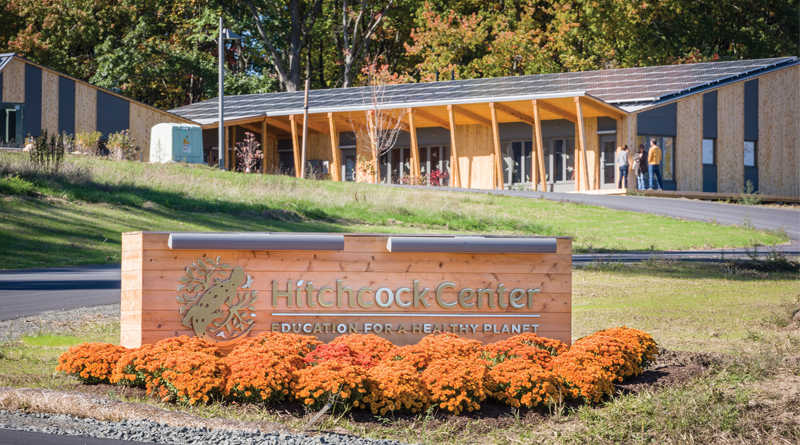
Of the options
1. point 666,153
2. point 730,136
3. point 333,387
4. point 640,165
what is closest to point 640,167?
point 640,165

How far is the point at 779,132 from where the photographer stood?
120 ft

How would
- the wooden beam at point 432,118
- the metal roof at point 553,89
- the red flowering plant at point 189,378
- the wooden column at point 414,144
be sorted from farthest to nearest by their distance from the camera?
the wooden beam at point 432,118
the wooden column at point 414,144
the metal roof at point 553,89
the red flowering plant at point 189,378

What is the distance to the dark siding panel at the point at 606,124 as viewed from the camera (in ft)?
114

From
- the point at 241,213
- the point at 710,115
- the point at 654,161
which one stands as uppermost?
the point at 710,115

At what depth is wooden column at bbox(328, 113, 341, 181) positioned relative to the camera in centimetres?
3988

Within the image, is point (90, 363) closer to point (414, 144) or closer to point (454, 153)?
point (454, 153)

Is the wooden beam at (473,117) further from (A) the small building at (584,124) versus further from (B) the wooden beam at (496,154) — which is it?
(B) the wooden beam at (496,154)

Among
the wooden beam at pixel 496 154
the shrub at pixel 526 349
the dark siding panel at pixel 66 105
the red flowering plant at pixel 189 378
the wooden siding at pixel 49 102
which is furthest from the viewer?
the dark siding panel at pixel 66 105

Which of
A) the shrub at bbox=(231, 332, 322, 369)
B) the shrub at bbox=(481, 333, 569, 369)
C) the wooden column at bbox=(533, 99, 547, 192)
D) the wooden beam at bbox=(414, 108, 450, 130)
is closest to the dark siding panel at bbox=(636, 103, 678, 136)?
the wooden column at bbox=(533, 99, 547, 192)

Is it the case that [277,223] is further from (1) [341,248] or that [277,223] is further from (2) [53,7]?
(2) [53,7]

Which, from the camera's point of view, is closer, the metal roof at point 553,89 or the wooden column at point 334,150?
the metal roof at point 553,89

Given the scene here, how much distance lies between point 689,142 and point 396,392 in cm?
3121

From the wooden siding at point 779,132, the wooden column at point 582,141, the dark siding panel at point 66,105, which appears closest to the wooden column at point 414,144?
the wooden column at point 582,141

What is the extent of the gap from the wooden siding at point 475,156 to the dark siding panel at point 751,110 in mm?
10707
